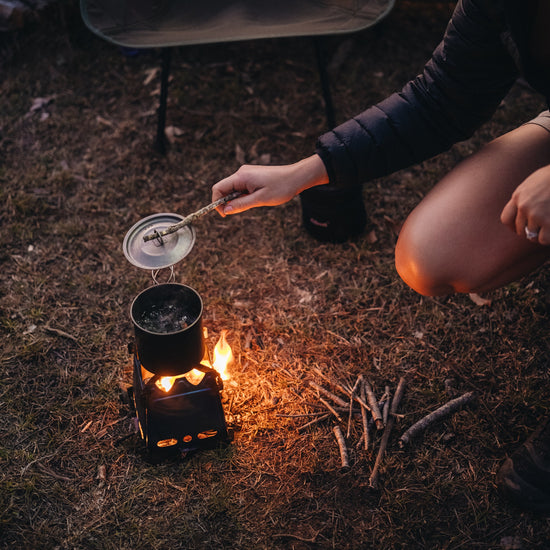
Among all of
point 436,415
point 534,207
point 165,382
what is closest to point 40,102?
point 165,382

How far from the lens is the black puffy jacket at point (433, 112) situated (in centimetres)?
181

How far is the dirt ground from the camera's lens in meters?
2.07

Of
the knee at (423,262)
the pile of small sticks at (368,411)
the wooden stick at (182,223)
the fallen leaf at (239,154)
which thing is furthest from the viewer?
the fallen leaf at (239,154)

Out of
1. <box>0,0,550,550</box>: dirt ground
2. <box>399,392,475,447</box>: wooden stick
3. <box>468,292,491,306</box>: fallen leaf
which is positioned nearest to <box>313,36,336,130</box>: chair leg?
<box>0,0,550,550</box>: dirt ground

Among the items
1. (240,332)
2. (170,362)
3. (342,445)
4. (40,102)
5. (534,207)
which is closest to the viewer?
(534,207)

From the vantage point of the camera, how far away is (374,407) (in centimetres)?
232

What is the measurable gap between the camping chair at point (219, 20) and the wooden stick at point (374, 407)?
179cm

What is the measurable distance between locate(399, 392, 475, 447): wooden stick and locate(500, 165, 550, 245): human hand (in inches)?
42.4

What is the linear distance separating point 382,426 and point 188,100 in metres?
2.85

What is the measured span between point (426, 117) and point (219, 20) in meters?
1.71

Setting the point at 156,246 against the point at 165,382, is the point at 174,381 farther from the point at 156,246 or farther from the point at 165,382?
the point at 156,246

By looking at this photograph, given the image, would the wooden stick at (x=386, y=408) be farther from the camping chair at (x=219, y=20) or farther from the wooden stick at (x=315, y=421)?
the camping chair at (x=219, y=20)

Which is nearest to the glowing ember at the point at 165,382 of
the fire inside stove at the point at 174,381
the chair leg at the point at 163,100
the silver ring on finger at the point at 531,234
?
the fire inside stove at the point at 174,381

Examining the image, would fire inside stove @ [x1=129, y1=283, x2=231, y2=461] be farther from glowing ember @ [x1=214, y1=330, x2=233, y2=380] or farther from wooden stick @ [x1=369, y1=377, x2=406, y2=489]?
wooden stick @ [x1=369, y1=377, x2=406, y2=489]
